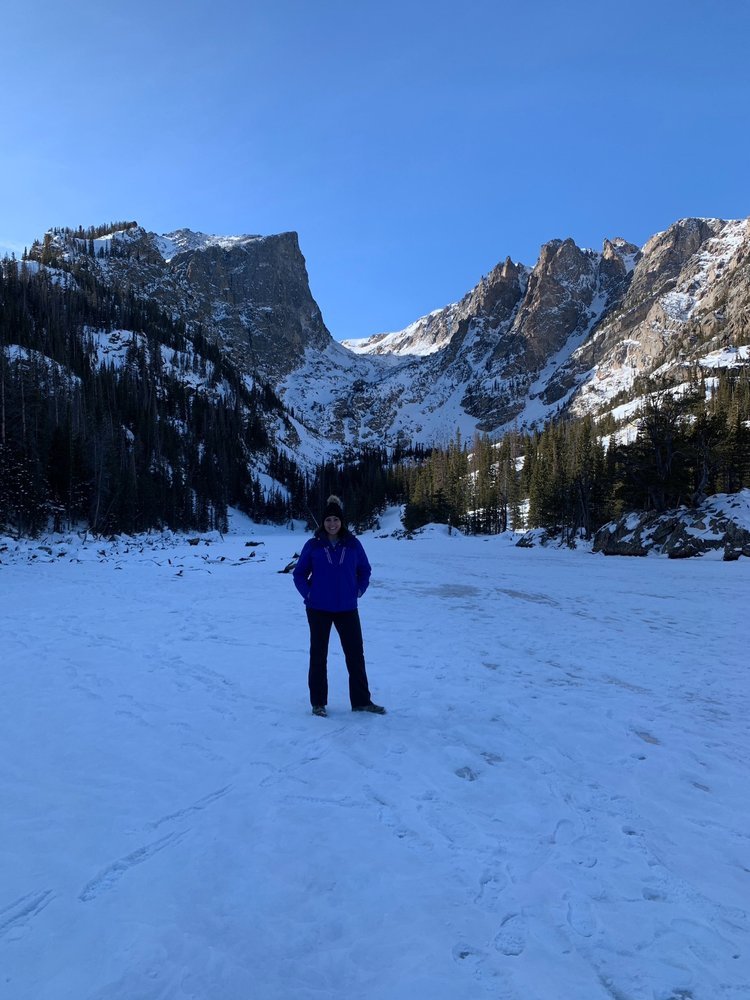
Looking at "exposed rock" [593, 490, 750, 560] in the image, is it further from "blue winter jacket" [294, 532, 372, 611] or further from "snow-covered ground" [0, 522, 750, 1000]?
"blue winter jacket" [294, 532, 372, 611]

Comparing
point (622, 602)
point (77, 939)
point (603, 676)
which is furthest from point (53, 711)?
point (622, 602)

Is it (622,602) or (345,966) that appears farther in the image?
(622,602)

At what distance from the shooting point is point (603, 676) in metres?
6.60

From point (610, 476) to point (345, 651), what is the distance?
46244mm

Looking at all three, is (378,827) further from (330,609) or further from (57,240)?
(57,240)

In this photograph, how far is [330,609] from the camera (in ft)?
17.6

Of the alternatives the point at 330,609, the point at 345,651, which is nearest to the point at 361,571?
the point at 330,609

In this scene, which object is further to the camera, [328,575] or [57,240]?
[57,240]

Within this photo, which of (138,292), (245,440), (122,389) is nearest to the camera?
(122,389)

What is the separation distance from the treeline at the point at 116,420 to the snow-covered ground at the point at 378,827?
36.1 meters

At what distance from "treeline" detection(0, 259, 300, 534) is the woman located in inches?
1423

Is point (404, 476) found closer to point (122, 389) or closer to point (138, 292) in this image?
point (122, 389)

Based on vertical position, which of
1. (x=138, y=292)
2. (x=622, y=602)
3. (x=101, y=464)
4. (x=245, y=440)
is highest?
(x=138, y=292)

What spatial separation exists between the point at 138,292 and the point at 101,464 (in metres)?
136
